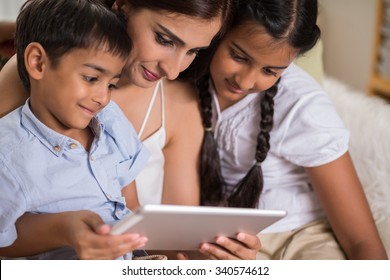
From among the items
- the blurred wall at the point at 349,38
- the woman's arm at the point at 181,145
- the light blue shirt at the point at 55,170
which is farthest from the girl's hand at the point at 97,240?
the blurred wall at the point at 349,38

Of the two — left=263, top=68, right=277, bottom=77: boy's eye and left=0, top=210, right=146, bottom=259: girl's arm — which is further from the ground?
left=263, top=68, right=277, bottom=77: boy's eye

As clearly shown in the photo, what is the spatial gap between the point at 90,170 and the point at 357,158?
0.86m

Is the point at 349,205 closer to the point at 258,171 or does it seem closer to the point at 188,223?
the point at 258,171

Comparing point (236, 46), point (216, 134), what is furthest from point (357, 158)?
point (236, 46)

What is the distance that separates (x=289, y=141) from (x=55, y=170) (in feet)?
1.93

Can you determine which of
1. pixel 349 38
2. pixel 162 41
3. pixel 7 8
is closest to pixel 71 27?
pixel 162 41

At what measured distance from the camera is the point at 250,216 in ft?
3.32

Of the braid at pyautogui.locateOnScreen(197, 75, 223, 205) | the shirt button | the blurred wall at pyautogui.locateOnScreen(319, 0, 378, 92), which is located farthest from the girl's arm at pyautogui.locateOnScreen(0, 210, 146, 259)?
the blurred wall at pyautogui.locateOnScreen(319, 0, 378, 92)

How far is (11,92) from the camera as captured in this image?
4.09 feet

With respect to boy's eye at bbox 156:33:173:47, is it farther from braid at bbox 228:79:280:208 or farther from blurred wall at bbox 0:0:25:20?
blurred wall at bbox 0:0:25:20

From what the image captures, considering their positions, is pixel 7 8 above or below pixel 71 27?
below

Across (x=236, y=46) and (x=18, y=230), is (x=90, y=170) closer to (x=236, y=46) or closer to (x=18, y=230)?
(x=18, y=230)

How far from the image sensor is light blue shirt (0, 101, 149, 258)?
42.5 inches

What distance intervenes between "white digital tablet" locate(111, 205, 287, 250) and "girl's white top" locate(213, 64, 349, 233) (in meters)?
0.38
